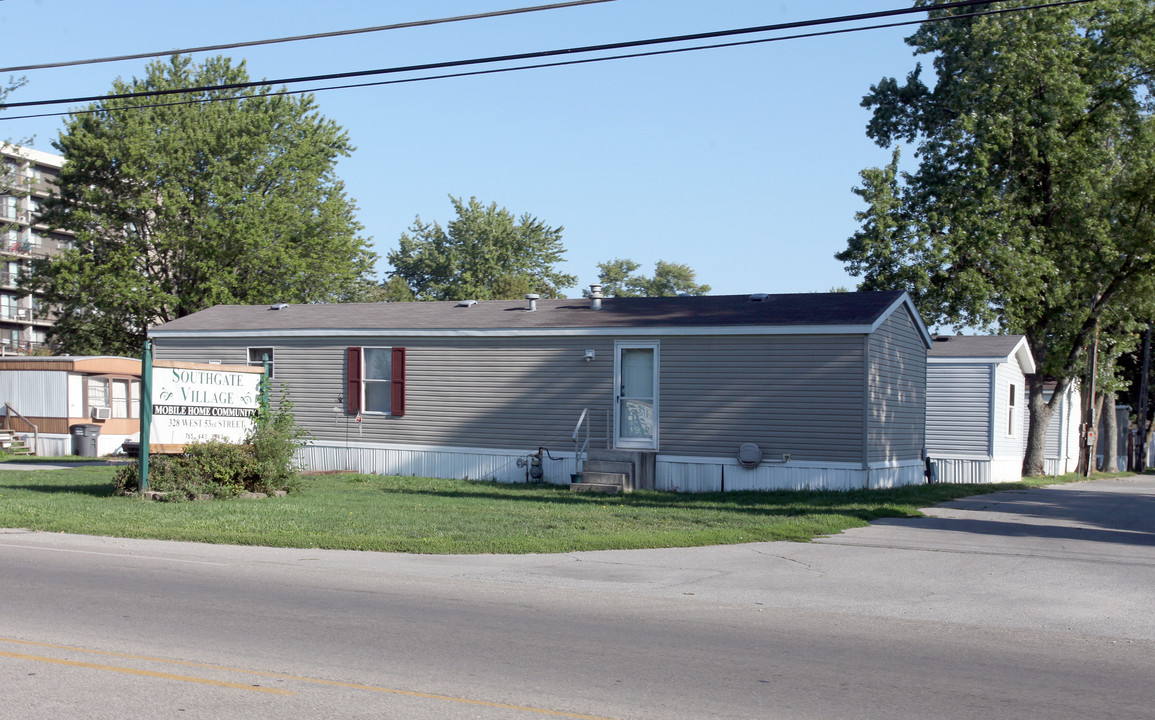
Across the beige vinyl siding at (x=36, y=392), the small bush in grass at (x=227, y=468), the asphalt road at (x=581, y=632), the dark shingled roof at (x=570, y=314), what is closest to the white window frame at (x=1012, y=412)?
the dark shingled roof at (x=570, y=314)

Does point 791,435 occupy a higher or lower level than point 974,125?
lower

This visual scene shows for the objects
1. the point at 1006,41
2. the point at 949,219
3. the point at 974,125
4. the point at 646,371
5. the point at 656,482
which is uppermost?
the point at 1006,41

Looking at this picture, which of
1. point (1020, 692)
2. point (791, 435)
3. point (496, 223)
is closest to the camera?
point (1020, 692)

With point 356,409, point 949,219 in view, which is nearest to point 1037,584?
point 356,409

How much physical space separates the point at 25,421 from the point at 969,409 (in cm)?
2759

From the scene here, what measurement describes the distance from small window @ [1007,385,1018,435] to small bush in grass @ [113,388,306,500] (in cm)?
1964

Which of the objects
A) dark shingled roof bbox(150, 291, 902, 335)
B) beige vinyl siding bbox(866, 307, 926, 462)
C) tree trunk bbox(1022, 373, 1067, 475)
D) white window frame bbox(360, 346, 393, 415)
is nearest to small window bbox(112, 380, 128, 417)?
dark shingled roof bbox(150, 291, 902, 335)

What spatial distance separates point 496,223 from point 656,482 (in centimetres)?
5121

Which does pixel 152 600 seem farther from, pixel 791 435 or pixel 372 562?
pixel 791 435

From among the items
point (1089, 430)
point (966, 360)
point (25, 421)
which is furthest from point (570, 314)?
point (1089, 430)

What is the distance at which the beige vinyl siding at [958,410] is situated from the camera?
1075 inches

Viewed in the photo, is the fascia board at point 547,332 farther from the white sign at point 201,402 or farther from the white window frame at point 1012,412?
the white window frame at point 1012,412

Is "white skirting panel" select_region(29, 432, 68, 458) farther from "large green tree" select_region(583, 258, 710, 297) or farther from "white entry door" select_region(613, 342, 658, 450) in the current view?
"large green tree" select_region(583, 258, 710, 297)

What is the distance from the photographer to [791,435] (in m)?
20.2
